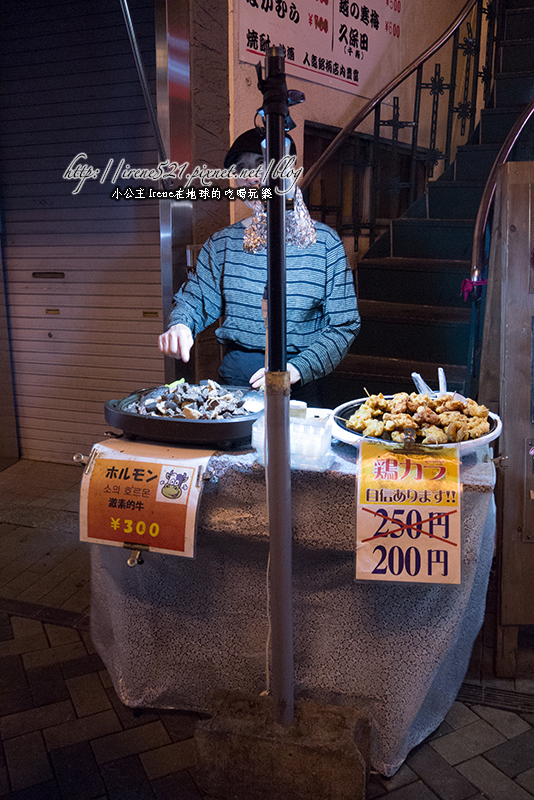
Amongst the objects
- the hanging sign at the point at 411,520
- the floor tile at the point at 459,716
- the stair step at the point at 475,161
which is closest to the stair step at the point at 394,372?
the stair step at the point at 475,161

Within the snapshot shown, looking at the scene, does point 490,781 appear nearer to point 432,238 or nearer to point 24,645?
point 24,645

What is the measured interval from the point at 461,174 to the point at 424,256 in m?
1.29

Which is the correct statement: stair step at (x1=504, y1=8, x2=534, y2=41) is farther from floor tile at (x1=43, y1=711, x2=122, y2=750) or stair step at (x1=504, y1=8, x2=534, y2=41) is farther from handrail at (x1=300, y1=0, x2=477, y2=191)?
floor tile at (x1=43, y1=711, x2=122, y2=750)

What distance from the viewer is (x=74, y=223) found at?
245 inches

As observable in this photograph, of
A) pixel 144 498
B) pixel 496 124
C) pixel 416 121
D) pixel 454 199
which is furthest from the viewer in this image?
pixel 496 124

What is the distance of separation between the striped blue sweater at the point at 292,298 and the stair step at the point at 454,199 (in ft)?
12.8

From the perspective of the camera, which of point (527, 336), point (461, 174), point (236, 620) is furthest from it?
point (461, 174)

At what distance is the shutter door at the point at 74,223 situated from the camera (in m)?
5.77

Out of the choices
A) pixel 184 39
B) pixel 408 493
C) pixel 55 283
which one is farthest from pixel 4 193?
pixel 408 493

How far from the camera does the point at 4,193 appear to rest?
21.1 feet

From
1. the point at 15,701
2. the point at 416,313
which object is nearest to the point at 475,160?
the point at 416,313

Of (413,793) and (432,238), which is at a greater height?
(432,238)

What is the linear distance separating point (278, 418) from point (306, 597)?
91 centimetres

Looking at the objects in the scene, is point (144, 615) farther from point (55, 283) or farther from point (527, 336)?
point (55, 283)
